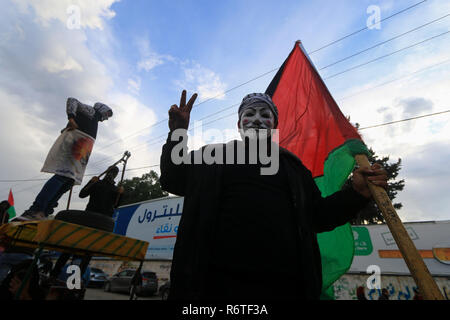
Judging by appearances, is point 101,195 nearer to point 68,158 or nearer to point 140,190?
point 68,158

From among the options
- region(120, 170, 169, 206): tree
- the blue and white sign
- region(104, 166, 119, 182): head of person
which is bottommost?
region(104, 166, 119, 182): head of person

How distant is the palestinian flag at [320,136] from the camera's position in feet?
7.32

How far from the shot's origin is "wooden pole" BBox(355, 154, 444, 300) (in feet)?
3.90

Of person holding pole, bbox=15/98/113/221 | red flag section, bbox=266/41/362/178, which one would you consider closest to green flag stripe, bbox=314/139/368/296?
red flag section, bbox=266/41/362/178

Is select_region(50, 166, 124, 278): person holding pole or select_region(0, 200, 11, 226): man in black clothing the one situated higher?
select_region(50, 166, 124, 278): person holding pole

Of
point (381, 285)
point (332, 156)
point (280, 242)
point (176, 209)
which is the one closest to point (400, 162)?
point (381, 285)

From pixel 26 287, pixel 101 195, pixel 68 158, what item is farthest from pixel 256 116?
pixel 101 195

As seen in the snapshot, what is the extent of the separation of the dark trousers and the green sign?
11.6 m

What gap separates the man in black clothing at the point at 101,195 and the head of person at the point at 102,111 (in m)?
1.34

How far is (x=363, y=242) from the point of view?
34.4 ft

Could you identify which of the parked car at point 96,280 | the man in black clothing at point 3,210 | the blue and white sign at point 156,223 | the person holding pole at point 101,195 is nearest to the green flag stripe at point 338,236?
the person holding pole at point 101,195

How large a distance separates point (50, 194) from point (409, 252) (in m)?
3.67

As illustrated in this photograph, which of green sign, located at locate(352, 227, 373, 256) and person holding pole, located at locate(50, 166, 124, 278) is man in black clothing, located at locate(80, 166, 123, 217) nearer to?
person holding pole, located at locate(50, 166, 124, 278)
